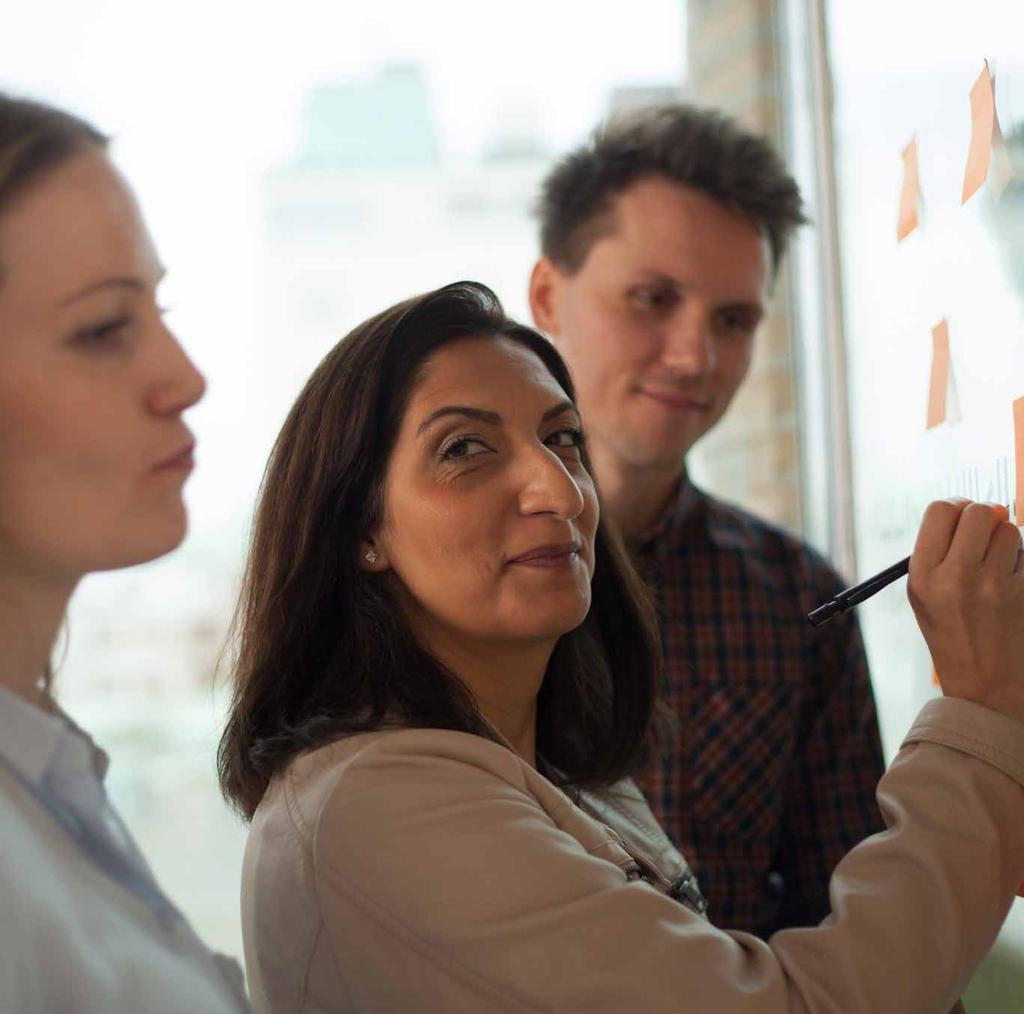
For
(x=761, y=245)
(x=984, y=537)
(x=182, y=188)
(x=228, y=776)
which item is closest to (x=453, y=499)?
(x=228, y=776)

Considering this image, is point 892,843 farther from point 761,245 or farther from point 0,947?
point 761,245

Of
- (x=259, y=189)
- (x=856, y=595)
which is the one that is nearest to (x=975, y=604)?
(x=856, y=595)

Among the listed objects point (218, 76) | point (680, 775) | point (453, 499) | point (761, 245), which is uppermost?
point (218, 76)

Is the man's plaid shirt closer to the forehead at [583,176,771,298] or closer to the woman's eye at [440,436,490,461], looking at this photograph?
the forehead at [583,176,771,298]

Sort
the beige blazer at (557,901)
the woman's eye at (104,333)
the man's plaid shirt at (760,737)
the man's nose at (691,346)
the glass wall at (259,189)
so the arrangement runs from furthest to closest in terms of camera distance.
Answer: the glass wall at (259,189) → the man's nose at (691,346) → the man's plaid shirt at (760,737) → the beige blazer at (557,901) → the woman's eye at (104,333)

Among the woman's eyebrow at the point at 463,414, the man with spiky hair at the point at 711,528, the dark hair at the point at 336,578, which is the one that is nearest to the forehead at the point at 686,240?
the man with spiky hair at the point at 711,528

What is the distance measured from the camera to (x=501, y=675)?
1.30 m

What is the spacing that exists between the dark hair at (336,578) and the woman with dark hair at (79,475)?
0.30m

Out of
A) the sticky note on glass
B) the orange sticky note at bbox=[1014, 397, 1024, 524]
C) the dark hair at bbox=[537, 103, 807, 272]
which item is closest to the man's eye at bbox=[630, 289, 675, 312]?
the dark hair at bbox=[537, 103, 807, 272]

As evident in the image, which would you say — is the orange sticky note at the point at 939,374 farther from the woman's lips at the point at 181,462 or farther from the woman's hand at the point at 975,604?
the woman's lips at the point at 181,462

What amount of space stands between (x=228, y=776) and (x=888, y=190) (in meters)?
1.21

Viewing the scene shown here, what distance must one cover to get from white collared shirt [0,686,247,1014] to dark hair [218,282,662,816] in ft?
0.91

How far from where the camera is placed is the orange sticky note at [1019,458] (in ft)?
4.17

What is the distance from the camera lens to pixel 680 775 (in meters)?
1.82
